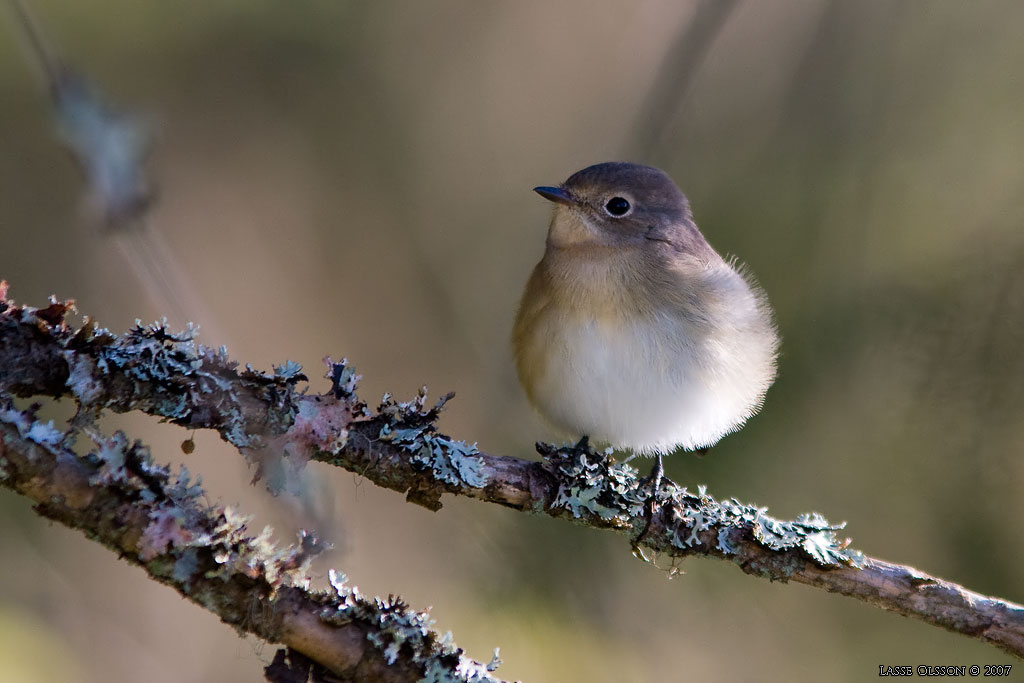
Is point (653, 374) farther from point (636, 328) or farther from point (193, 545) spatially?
point (193, 545)

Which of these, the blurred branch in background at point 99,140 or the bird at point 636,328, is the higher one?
the bird at point 636,328

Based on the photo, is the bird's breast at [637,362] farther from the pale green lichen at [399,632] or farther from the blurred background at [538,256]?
the pale green lichen at [399,632]

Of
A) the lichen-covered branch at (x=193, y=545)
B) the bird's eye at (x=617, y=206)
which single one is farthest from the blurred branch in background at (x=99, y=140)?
the bird's eye at (x=617, y=206)

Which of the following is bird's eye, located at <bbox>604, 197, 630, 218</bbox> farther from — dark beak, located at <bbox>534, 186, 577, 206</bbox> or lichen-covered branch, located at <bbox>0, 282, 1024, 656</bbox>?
lichen-covered branch, located at <bbox>0, 282, 1024, 656</bbox>

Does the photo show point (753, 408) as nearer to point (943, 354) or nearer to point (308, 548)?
point (943, 354)

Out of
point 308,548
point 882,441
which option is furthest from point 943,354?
point 308,548

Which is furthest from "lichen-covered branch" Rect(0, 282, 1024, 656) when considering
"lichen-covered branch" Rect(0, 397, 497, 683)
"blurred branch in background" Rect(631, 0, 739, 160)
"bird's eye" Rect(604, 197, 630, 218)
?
"blurred branch in background" Rect(631, 0, 739, 160)

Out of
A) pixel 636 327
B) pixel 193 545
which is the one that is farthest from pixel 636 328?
pixel 193 545
